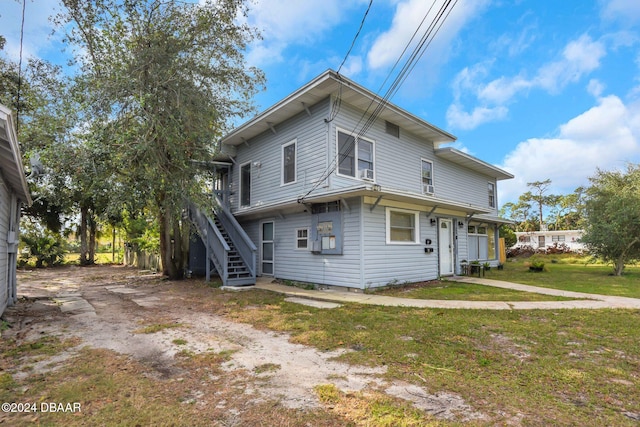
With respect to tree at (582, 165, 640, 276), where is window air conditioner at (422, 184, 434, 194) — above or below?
above

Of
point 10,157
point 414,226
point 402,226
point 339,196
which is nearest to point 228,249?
point 339,196

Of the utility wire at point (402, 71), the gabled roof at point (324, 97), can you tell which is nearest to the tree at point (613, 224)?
the gabled roof at point (324, 97)

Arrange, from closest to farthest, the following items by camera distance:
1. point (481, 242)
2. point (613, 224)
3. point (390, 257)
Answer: point (390, 257), point (613, 224), point (481, 242)

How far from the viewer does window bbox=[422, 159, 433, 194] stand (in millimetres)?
12711

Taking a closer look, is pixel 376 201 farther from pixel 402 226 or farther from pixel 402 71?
pixel 402 71

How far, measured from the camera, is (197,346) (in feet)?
14.5

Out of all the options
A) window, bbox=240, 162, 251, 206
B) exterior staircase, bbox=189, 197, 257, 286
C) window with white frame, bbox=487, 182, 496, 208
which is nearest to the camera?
exterior staircase, bbox=189, 197, 257, 286

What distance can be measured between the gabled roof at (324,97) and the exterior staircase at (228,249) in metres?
3.03

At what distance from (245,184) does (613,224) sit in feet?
47.6

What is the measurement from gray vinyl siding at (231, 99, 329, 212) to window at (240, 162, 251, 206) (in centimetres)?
21

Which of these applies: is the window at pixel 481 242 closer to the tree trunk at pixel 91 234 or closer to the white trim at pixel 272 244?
the white trim at pixel 272 244

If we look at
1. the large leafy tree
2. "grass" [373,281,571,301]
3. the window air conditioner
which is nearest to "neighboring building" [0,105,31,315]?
the large leafy tree

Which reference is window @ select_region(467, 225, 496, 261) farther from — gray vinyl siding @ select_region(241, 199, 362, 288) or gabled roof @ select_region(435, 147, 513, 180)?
gray vinyl siding @ select_region(241, 199, 362, 288)

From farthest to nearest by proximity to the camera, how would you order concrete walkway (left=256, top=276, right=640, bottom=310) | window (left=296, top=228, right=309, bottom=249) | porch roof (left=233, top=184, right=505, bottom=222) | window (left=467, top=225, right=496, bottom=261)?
window (left=467, top=225, right=496, bottom=261), window (left=296, top=228, right=309, bottom=249), porch roof (left=233, top=184, right=505, bottom=222), concrete walkway (left=256, top=276, right=640, bottom=310)
